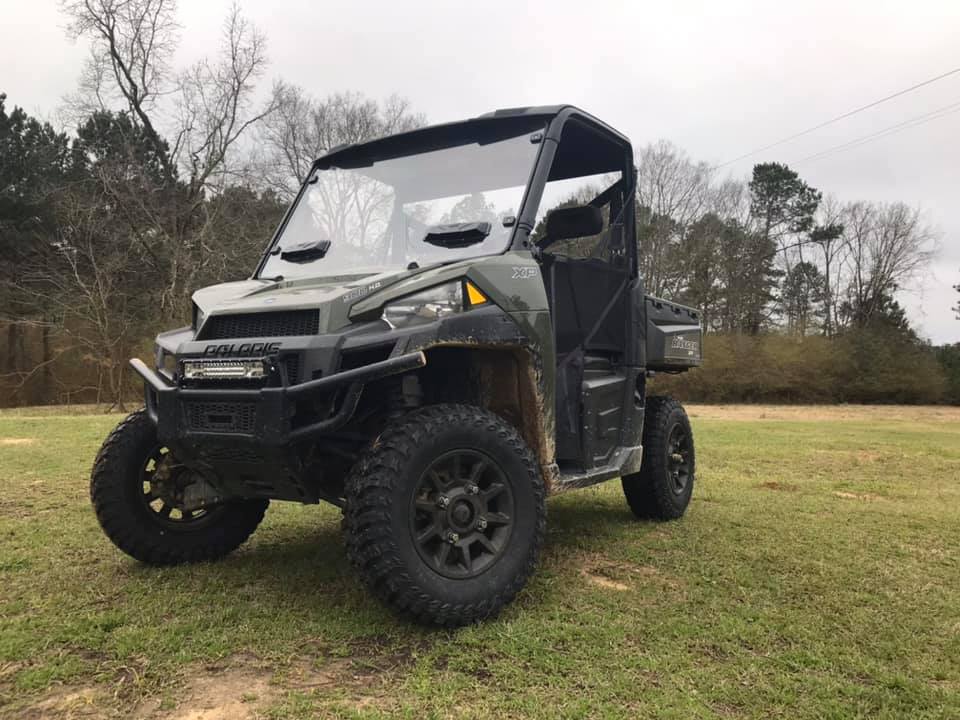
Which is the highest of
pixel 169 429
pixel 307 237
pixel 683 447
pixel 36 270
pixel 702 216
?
pixel 702 216

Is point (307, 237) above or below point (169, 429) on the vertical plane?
above

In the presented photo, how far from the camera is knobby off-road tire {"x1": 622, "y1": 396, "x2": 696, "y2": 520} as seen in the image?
5441mm

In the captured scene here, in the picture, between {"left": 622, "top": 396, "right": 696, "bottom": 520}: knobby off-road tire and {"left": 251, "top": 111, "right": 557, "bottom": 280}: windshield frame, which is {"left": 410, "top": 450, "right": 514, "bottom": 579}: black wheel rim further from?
{"left": 622, "top": 396, "right": 696, "bottom": 520}: knobby off-road tire

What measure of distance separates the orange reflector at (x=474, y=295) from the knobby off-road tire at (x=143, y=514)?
1.92 meters

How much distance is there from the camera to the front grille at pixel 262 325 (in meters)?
3.11

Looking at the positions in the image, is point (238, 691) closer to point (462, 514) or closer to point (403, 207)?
point (462, 514)

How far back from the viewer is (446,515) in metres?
3.13

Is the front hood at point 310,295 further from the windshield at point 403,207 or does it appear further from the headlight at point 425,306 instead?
the windshield at point 403,207

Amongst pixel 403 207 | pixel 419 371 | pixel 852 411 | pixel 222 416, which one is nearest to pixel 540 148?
pixel 403 207

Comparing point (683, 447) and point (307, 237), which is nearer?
point (307, 237)

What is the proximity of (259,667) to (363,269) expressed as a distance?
6.34 feet

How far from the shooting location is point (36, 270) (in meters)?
25.5

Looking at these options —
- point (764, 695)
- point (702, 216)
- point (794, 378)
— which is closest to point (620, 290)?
point (764, 695)

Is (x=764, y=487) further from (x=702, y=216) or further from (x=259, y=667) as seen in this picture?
(x=702, y=216)
